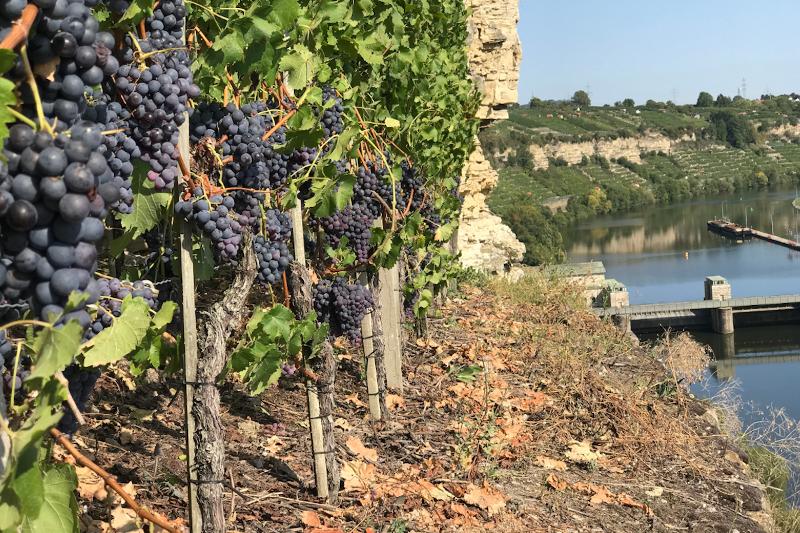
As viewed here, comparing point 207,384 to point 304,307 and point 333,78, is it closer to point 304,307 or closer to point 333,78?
point 304,307

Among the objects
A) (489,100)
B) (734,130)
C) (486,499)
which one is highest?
(734,130)

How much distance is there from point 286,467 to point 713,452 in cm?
335

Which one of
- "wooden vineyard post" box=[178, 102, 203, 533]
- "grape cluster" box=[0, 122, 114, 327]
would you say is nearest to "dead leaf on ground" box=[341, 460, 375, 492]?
"wooden vineyard post" box=[178, 102, 203, 533]

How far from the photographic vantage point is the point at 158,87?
2.32 m

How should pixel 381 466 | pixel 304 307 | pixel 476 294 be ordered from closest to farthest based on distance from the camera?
1. pixel 304 307
2. pixel 381 466
3. pixel 476 294

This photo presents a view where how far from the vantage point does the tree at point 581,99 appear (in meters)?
149

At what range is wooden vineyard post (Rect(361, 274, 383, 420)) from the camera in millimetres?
5227

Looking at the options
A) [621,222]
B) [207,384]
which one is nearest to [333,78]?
[207,384]

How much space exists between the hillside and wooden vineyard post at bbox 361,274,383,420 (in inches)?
3009

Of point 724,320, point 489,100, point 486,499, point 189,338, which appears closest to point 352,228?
point 486,499

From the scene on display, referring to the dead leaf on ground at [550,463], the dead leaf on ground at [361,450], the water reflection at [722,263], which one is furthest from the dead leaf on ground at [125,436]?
the water reflection at [722,263]

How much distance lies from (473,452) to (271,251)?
218 cm

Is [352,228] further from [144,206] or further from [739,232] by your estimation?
[739,232]

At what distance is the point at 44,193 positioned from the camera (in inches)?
51.0
